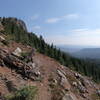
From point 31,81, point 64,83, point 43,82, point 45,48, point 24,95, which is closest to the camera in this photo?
point 24,95

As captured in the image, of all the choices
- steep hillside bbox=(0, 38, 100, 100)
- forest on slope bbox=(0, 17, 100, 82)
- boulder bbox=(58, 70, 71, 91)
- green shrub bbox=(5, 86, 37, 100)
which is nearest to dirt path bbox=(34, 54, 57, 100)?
steep hillside bbox=(0, 38, 100, 100)

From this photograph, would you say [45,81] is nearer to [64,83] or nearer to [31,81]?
[31,81]

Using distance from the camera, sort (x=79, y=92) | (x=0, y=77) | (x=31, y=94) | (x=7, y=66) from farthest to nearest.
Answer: (x=79, y=92)
(x=7, y=66)
(x=0, y=77)
(x=31, y=94)

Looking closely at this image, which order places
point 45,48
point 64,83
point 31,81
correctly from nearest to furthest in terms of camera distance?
point 31,81
point 64,83
point 45,48

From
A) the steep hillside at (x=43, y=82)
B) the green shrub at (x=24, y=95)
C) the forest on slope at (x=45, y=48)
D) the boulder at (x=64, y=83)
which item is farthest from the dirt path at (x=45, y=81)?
the forest on slope at (x=45, y=48)

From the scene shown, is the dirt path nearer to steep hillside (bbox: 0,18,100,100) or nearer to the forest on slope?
steep hillside (bbox: 0,18,100,100)

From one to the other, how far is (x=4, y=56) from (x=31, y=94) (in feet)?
34.3

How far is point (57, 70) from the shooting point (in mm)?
33500

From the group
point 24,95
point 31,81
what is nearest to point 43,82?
point 31,81

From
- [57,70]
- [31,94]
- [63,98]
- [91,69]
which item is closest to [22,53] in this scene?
[57,70]

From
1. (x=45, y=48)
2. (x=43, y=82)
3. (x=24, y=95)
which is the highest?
(x=45, y=48)

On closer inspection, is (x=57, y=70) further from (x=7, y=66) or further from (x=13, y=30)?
(x=13, y=30)

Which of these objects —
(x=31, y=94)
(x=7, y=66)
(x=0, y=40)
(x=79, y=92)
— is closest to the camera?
(x=31, y=94)

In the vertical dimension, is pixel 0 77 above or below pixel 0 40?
below
